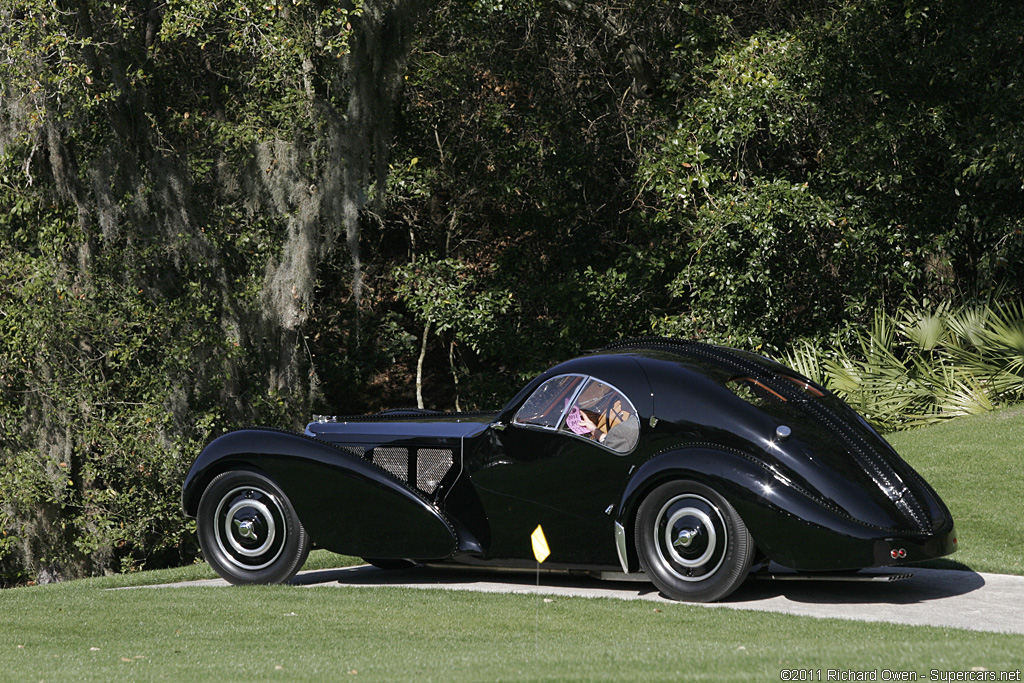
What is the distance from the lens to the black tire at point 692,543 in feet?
20.6

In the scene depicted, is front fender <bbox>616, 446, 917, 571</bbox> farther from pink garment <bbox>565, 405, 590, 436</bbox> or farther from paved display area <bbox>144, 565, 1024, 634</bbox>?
pink garment <bbox>565, 405, 590, 436</bbox>

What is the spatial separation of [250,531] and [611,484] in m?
2.58

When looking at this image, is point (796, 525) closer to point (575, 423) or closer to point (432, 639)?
point (575, 423)

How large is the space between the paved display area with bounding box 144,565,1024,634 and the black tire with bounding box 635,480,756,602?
0.52 feet

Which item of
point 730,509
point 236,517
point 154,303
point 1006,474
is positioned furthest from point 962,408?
point 154,303

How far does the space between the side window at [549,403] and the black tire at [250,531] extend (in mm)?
1727

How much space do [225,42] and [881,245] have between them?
9879mm

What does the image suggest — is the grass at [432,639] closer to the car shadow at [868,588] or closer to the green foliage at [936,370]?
the car shadow at [868,588]

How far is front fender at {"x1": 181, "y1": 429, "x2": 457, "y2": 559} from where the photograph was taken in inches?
287

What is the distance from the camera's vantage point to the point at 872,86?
48.3 feet

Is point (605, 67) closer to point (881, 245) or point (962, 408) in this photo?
point (881, 245)

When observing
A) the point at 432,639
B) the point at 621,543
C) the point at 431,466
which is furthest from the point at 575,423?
the point at 432,639

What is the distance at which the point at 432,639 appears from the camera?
5684 millimetres

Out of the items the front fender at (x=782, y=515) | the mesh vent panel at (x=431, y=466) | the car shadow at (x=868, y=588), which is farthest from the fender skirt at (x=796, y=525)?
the mesh vent panel at (x=431, y=466)
